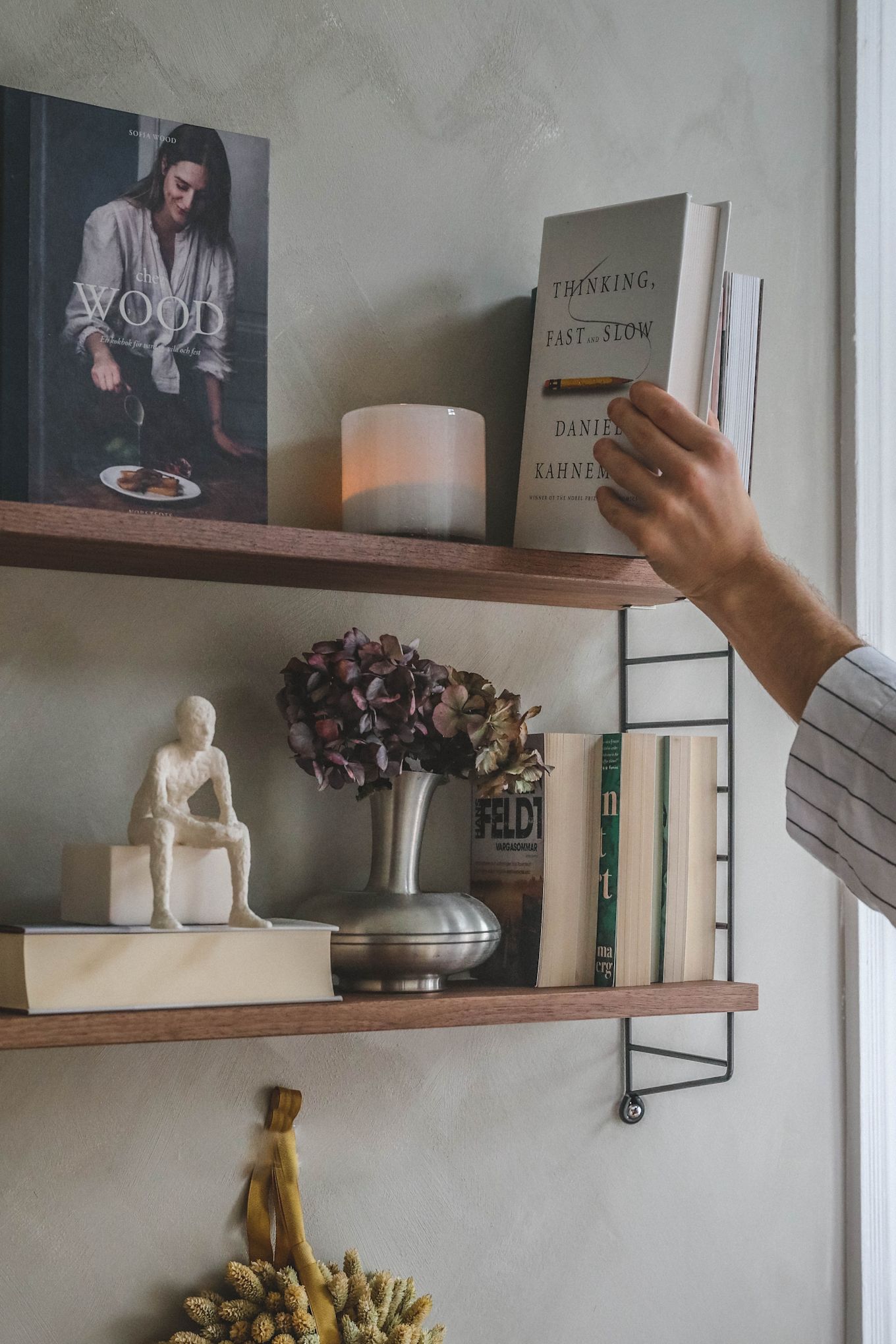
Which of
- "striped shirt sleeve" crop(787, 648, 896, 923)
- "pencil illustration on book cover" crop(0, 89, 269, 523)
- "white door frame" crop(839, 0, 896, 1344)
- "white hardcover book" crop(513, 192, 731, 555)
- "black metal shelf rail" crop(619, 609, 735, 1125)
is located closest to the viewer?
"striped shirt sleeve" crop(787, 648, 896, 923)

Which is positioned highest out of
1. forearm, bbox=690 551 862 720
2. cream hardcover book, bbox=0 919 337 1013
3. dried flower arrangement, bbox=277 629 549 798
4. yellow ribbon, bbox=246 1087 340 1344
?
forearm, bbox=690 551 862 720

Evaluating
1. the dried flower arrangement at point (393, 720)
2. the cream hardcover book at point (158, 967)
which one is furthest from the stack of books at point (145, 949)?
the dried flower arrangement at point (393, 720)

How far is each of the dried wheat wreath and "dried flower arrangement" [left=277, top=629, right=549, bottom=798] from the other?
30 cm

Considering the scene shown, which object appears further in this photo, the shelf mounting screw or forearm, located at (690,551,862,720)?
the shelf mounting screw

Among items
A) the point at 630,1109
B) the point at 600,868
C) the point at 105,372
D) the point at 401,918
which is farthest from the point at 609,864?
the point at 105,372

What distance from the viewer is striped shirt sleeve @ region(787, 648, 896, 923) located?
79 cm

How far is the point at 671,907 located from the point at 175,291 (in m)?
0.65

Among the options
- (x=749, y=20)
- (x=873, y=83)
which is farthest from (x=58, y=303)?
(x=873, y=83)

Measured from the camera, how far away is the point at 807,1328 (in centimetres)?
130

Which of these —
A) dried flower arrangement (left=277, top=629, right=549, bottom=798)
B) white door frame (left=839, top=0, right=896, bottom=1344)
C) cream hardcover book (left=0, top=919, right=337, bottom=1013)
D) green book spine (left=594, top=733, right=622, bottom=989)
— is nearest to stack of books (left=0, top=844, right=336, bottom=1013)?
cream hardcover book (left=0, top=919, right=337, bottom=1013)

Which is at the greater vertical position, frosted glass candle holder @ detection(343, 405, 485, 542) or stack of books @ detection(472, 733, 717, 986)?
frosted glass candle holder @ detection(343, 405, 485, 542)

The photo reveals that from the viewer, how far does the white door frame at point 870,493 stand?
1335 mm

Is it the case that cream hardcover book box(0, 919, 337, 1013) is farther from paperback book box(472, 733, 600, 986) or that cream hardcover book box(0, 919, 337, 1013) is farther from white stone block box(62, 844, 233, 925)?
Answer: paperback book box(472, 733, 600, 986)

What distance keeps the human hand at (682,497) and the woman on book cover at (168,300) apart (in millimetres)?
310
